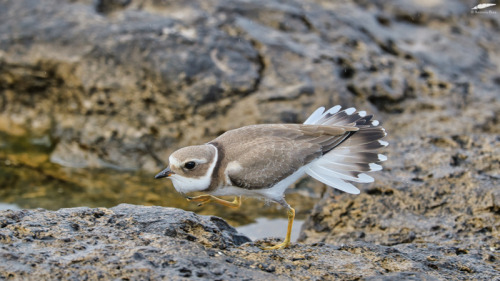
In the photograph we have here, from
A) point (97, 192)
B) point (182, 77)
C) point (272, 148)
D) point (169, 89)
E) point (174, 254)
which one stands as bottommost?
point (97, 192)

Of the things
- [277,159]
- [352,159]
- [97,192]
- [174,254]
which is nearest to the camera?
[174,254]

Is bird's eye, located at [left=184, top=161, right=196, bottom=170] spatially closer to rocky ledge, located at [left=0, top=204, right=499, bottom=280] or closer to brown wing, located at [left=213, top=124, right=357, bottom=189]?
brown wing, located at [left=213, top=124, right=357, bottom=189]

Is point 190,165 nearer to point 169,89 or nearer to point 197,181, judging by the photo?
point 197,181

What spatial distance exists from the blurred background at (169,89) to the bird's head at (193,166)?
224 cm

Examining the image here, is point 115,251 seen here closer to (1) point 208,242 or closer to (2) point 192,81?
(1) point 208,242

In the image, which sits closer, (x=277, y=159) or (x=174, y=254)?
(x=174, y=254)

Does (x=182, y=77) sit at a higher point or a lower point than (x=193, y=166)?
lower

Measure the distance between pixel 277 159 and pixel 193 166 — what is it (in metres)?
0.62

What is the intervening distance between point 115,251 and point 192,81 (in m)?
4.18

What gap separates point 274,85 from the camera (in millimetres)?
7586

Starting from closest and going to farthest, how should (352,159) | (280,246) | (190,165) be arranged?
(280,246)
(190,165)
(352,159)

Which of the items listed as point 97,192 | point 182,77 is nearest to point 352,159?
point 182,77

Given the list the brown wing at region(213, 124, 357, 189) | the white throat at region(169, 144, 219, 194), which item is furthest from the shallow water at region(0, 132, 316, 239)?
the white throat at region(169, 144, 219, 194)

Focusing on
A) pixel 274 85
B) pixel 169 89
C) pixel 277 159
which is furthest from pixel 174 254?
pixel 274 85
